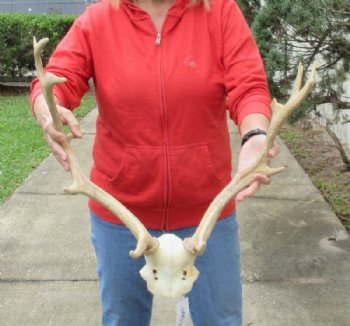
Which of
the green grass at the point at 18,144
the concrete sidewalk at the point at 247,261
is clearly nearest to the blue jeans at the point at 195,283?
the concrete sidewalk at the point at 247,261

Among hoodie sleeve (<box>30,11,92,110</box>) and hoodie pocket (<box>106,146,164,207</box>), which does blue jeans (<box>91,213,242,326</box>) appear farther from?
hoodie sleeve (<box>30,11,92,110</box>)

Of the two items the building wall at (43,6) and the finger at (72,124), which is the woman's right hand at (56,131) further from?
the building wall at (43,6)

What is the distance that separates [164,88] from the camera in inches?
83.2

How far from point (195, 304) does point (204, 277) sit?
0.48ft

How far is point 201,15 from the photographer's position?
2186mm

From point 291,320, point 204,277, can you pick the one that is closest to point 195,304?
point 204,277

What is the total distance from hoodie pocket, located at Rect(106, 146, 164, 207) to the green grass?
3.47 meters

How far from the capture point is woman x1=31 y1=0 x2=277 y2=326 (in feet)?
6.95

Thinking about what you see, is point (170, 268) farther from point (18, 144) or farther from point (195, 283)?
point (18, 144)

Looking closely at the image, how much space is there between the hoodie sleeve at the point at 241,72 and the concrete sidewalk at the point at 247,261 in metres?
1.81

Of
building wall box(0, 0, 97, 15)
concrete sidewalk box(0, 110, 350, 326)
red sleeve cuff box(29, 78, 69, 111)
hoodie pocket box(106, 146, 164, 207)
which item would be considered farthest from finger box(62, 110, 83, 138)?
building wall box(0, 0, 97, 15)

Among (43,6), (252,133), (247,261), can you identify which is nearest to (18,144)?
(247,261)

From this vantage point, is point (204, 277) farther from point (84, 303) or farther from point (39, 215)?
point (39, 215)

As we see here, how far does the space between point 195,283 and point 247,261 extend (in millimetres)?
1924
